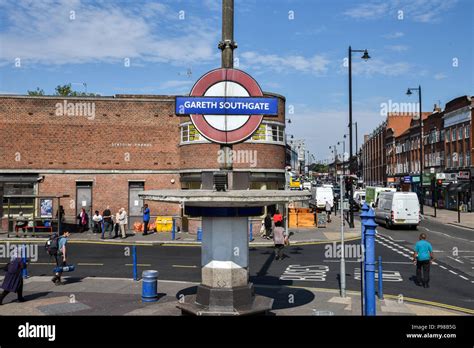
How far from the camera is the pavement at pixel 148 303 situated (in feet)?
38.1

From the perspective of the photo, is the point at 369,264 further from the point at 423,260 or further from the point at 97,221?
the point at 97,221

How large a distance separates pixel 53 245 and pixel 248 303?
858cm

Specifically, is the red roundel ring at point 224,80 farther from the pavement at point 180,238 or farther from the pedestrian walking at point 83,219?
the pedestrian walking at point 83,219

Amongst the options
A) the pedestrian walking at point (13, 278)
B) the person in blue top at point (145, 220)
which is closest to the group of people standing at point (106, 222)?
the person in blue top at point (145, 220)

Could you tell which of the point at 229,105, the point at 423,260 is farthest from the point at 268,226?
the point at 229,105

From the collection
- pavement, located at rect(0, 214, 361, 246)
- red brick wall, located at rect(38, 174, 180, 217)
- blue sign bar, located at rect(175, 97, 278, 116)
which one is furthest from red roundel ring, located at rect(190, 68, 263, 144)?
red brick wall, located at rect(38, 174, 180, 217)

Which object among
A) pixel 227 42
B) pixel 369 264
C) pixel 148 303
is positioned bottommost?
pixel 148 303

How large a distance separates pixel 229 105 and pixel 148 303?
237 inches

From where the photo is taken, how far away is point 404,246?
79.3 feet

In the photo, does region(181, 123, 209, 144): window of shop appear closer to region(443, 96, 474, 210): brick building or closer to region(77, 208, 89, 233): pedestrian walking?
region(77, 208, 89, 233): pedestrian walking

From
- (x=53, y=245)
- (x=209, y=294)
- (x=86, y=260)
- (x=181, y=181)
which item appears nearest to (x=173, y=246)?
(x=86, y=260)

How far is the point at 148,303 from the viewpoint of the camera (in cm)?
1254

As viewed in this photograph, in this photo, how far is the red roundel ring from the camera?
10312 mm

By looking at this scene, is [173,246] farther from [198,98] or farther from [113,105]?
[198,98]
